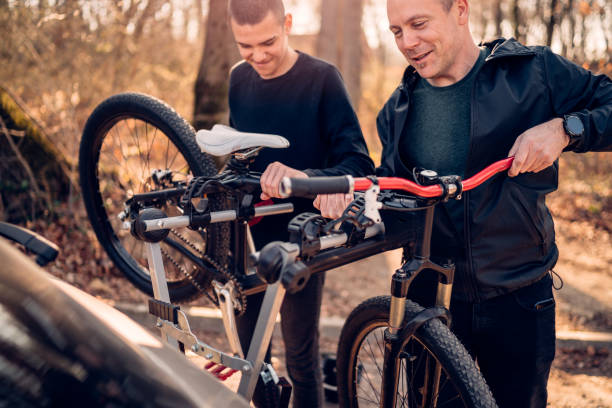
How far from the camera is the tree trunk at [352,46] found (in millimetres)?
7906

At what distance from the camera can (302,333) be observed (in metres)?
2.56

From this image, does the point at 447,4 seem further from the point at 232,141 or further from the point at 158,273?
the point at 158,273

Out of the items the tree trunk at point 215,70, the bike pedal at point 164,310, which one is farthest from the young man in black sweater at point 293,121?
the tree trunk at point 215,70

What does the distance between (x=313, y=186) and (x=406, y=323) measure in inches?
28.8

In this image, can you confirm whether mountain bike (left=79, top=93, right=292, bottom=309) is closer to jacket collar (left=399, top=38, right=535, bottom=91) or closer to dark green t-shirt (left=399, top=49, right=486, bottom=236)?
dark green t-shirt (left=399, top=49, right=486, bottom=236)

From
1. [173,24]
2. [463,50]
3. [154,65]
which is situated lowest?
[463,50]

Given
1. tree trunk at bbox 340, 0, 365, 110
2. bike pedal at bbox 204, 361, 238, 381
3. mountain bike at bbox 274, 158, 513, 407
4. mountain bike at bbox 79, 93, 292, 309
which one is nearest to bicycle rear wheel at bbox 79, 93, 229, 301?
mountain bike at bbox 79, 93, 292, 309

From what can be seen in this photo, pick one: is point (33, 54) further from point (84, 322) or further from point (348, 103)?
point (84, 322)

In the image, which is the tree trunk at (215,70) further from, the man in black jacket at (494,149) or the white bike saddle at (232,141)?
the man in black jacket at (494,149)

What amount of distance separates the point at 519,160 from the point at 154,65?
25.9 ft

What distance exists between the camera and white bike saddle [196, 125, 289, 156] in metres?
1.91

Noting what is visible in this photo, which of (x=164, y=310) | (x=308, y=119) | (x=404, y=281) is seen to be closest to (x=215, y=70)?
(x=308, y=119)

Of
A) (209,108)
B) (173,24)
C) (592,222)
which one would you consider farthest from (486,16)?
(209,108)

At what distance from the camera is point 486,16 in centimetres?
1248
